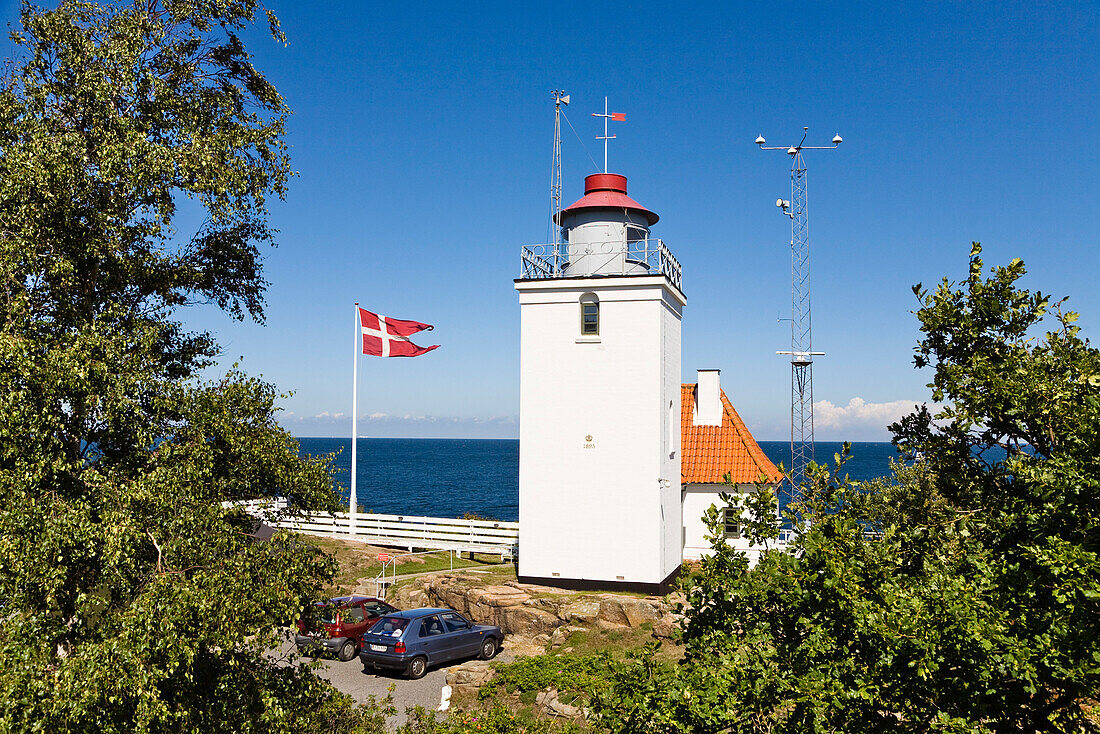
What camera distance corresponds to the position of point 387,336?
29.9 metres

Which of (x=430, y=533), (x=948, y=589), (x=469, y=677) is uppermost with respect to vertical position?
(x=948, y=589)

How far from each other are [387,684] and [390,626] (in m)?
1.31

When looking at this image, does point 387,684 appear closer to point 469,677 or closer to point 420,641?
point 420,641

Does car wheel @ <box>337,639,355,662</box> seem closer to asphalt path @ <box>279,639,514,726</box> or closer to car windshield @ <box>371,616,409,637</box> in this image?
asphalt path @ <box>279,639,514,726</box>

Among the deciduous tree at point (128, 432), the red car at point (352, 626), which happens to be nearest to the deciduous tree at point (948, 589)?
the deciduous tree at point (128, 432)

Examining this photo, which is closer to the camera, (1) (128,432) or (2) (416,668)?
(1) (128,432)

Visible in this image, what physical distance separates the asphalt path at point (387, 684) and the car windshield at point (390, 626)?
90 cm

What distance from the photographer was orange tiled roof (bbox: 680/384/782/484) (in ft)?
85.0

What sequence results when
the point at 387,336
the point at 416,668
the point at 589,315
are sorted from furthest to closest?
the point at 387,336
the point at 589,315
the point at 416,668

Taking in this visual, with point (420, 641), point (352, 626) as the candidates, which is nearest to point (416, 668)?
point (420, 641)

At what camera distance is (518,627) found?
68.1 ft

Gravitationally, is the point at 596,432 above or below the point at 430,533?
above

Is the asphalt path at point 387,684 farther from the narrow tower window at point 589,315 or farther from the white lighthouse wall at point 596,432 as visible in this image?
the narrow tower window at point 589,315

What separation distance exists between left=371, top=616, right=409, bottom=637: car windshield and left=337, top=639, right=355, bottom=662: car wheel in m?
1.77
